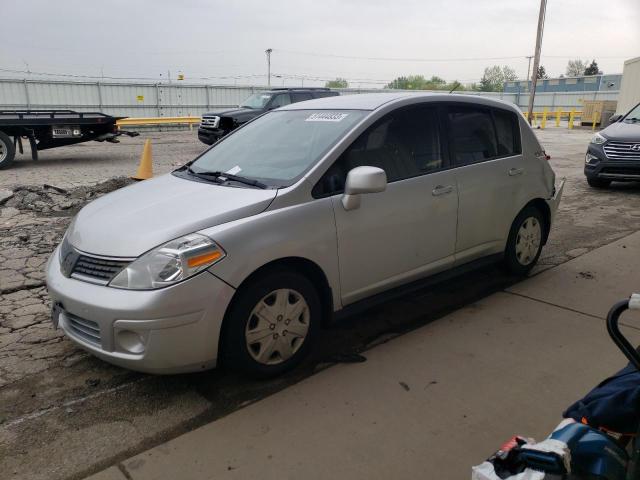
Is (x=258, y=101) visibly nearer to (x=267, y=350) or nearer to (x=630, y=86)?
(x=267, y=350)

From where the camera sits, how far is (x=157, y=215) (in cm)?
324

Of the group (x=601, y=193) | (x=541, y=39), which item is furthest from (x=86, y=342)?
(x=541, y=39)

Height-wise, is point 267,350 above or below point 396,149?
below

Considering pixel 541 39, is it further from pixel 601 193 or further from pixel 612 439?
pixel 612 439

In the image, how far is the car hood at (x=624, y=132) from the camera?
938 cm

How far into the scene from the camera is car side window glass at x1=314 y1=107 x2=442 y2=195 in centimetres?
356

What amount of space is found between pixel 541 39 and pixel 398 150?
2351cm

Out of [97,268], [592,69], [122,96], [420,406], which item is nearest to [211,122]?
[122,96]

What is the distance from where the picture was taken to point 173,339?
2.88m

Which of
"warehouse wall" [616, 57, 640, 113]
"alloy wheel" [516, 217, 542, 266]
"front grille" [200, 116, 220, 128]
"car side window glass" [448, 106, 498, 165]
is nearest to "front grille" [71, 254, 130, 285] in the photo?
"car side window glass" [448, 106, 498, 165]

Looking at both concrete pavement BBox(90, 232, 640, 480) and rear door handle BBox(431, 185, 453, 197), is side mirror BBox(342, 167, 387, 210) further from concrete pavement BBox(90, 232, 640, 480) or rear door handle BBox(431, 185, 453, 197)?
concrete pavement BBox(90, 232, 640, 480)

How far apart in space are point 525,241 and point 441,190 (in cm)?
145

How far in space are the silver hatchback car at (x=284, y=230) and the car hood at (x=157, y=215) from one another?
0.04 ft

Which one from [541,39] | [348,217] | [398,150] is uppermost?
A: [541,39]
